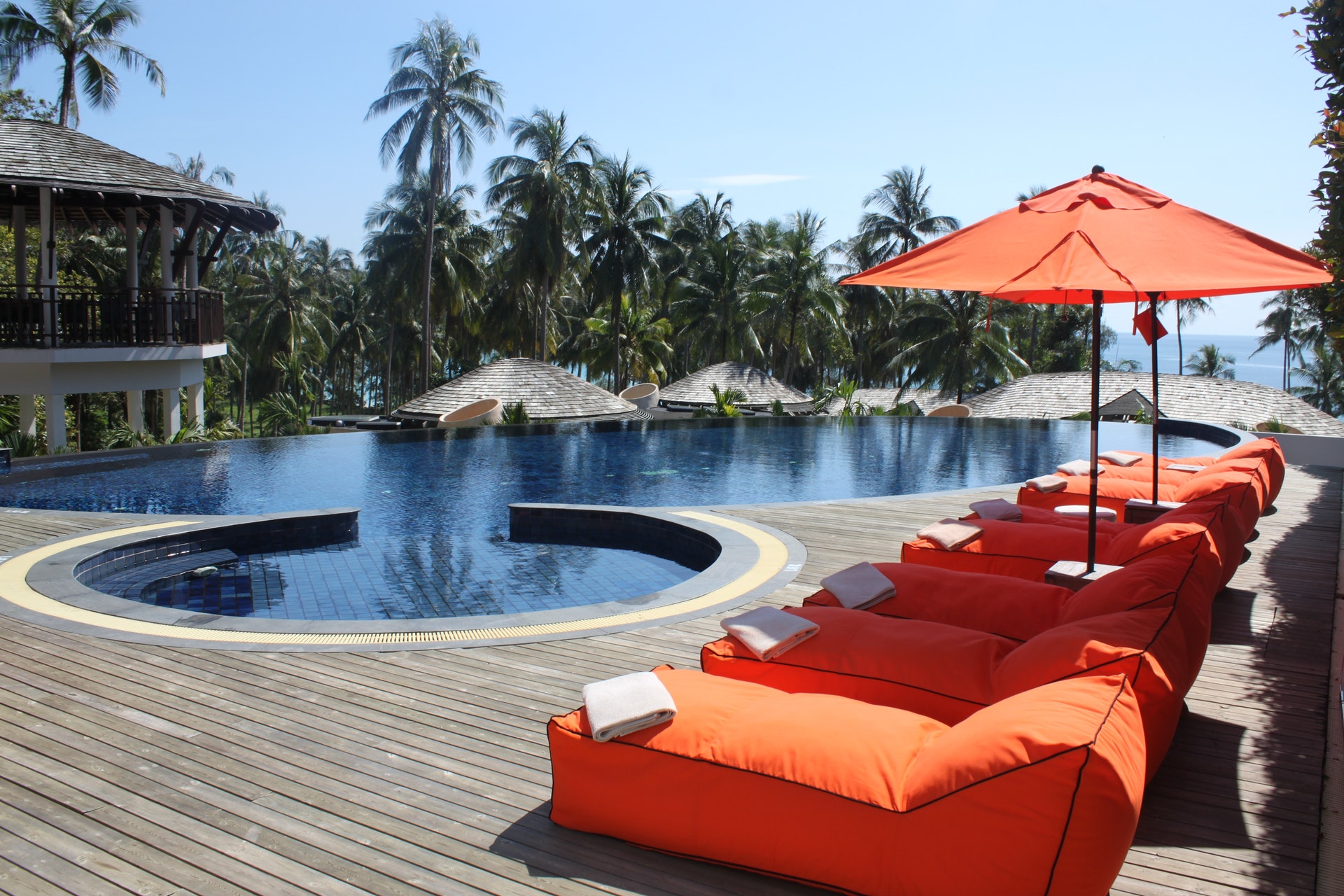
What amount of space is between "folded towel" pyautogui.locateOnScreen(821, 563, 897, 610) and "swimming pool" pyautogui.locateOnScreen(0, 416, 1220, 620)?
346 cm

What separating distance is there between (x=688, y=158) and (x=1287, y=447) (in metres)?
23.8

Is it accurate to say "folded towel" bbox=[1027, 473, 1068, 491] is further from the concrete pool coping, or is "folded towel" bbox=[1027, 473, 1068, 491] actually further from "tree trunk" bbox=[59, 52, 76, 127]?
"tree trunk" bbox=[59, 52, 76, 127]

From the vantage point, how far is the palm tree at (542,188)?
108ft

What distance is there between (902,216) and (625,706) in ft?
127

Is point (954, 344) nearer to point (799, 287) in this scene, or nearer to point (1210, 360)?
point (799, 287)

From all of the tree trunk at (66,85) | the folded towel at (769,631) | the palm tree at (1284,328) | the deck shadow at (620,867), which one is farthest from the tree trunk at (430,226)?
the palm tree at (1284,328)

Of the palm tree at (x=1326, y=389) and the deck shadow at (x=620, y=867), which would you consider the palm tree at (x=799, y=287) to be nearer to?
the deck shadow at (x=620, y=867)

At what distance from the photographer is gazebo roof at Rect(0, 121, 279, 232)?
46.6 feet

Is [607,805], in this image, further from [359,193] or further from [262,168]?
[262,168]

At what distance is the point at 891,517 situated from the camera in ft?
27.2

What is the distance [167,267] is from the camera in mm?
16688

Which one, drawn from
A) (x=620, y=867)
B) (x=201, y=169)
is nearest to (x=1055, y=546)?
(x=620, y=867)

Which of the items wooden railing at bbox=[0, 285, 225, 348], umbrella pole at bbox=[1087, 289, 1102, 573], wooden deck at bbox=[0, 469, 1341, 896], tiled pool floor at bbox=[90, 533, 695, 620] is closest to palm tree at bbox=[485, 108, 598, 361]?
wooden railing at bbox=[0, 285, 225, 348]

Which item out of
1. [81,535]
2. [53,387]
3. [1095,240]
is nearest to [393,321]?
[53,387]
